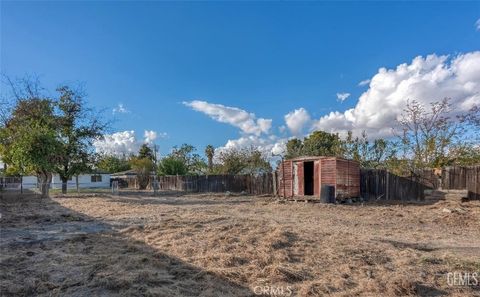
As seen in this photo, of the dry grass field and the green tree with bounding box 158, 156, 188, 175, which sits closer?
the dry grass field

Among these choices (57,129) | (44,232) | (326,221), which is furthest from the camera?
(57,129)

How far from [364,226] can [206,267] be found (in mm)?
Answer: 5546

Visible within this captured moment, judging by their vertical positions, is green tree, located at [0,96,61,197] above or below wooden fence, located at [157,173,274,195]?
above

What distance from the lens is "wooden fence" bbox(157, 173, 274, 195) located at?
22828 mm

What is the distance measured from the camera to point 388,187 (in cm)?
1717

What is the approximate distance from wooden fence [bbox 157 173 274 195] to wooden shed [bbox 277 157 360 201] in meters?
4.24

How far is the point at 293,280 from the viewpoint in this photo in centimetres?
441

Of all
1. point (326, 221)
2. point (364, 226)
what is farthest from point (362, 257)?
point (326, 221)

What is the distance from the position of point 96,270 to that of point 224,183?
21.2m

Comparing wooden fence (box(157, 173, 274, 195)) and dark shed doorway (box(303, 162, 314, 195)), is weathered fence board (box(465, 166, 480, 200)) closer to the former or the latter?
dark shed doorway (box(303, 162, 314, 195))

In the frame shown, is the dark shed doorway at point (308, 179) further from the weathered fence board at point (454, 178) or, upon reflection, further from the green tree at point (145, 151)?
the green tree at point (145, 151)

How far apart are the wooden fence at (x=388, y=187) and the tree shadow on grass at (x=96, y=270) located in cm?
1400

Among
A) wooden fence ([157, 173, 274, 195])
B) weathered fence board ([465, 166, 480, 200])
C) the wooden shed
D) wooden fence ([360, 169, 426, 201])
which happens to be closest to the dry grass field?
weathered fence board ([465, 166, 480, 200])

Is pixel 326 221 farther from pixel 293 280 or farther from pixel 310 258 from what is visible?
pixel 293 280
